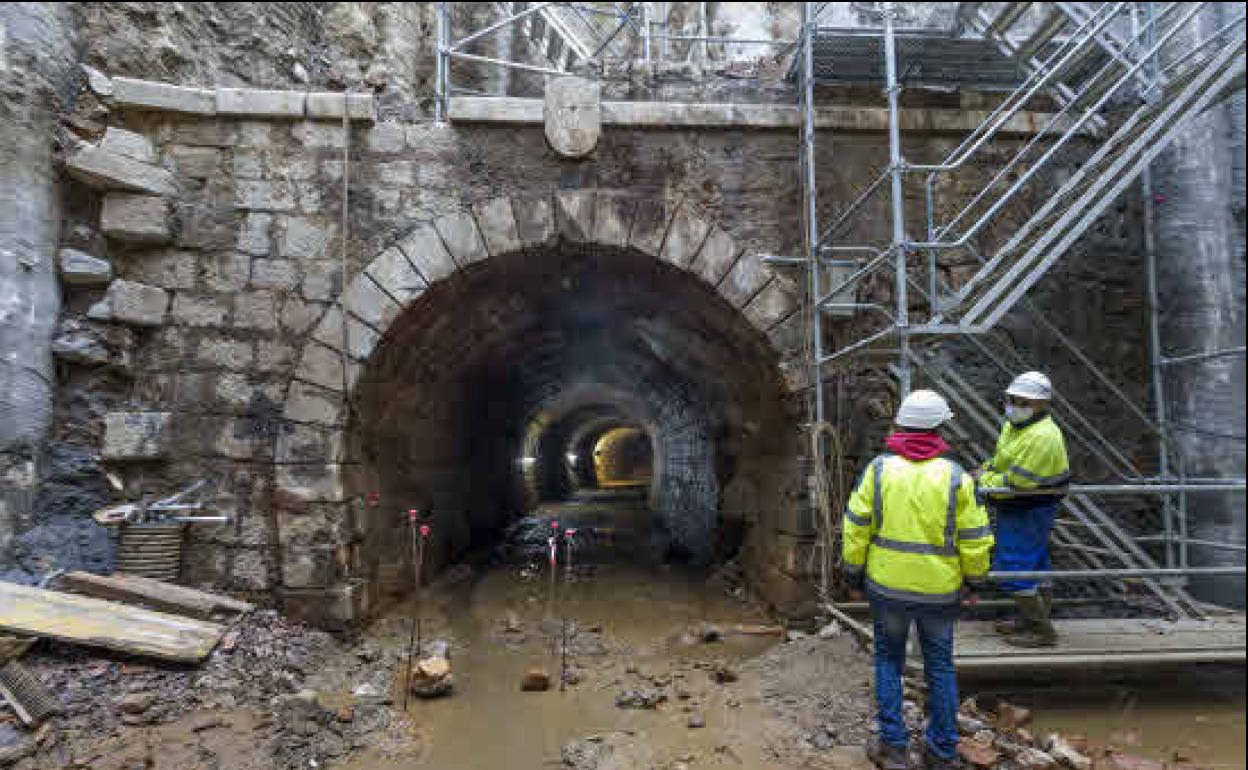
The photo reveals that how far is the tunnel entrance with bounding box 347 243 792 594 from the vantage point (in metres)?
5.31

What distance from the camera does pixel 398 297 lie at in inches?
192

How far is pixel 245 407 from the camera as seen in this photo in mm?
4785

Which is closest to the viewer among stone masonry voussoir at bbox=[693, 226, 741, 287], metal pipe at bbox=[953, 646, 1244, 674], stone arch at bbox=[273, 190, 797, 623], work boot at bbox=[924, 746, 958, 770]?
work boot at bbox=[924, 746, 958, 770]

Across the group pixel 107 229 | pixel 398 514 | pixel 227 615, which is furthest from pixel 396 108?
pixel 227 615

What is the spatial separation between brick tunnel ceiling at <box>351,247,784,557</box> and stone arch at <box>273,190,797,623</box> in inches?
6.1

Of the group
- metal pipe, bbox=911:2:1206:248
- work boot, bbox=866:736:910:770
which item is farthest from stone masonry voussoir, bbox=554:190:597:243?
work boot, bbox=866:736:910:770

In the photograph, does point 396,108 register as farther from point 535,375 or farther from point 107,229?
point 535,375

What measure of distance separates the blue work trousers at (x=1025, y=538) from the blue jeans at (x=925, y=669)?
1258 mm

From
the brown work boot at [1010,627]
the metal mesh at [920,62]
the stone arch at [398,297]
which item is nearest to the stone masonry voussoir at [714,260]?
the stone arch at [398,297]

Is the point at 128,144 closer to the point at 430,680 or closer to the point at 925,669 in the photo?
the point at 430,680

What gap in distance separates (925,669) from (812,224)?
3.30 metres

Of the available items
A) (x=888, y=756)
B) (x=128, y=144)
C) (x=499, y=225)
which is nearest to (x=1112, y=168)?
(x=888, y=756)

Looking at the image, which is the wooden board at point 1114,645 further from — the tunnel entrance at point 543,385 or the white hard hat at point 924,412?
the tunnel entrance at point 543,385

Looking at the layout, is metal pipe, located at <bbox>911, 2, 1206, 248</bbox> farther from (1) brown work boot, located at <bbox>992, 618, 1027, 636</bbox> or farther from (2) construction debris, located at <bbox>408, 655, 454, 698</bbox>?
(2) construction debris, located at <bbox>408, 655, 454, 698</bbox>
